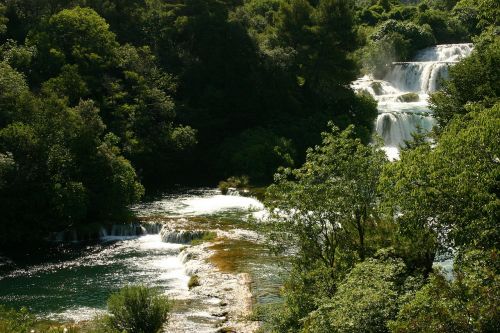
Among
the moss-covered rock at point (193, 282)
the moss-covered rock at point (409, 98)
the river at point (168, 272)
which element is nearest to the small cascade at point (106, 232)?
the river at point (168, 272)

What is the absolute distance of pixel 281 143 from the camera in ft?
180

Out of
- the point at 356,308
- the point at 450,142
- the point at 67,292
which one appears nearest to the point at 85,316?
the point at 67,292

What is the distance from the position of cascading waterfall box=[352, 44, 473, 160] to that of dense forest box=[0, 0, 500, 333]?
2797 millimetres

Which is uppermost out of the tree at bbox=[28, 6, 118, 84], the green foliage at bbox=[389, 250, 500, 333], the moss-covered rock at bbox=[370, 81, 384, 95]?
the tree at bbox=[28, 6, 118, 84]

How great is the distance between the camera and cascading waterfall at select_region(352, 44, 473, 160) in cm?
5988

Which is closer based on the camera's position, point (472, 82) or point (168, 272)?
point (168, 272)

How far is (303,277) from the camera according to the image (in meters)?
19.3

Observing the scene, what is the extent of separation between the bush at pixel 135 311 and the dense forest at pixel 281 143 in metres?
4.30

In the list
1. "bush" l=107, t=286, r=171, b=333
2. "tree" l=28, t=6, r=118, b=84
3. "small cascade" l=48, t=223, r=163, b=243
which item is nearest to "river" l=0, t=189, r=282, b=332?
"small cascade" l=48, t=223, r=163, b=243

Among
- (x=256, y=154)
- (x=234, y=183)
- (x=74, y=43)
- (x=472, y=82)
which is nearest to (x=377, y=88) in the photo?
(x=256, y=154)

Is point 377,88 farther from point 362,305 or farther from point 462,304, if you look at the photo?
point 462,304

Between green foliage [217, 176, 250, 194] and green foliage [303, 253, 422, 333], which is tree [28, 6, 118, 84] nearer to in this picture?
green foliage [217, 176, 250, 194]

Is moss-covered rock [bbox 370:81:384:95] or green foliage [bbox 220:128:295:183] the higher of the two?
moss-covered rock [bbox 370:81:384:95]

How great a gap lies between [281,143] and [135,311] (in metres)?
34.9
